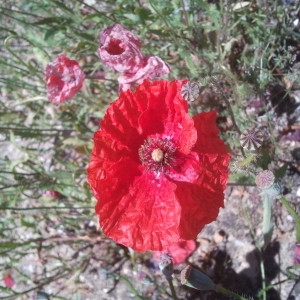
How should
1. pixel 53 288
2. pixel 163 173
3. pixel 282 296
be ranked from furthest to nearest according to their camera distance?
pixel 53 288 < pixel 282 296 < pixel 163 173

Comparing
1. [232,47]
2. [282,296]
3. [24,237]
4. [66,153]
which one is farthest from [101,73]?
[282,296]

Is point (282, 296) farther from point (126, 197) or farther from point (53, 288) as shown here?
point (53, 288)

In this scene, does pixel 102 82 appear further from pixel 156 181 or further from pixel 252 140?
pixel 252 140

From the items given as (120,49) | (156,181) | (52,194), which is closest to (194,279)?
Answer: (156,181)

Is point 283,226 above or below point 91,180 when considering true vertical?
below

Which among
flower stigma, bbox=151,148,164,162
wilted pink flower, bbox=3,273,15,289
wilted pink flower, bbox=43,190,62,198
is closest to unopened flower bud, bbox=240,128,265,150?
flower stigma, bbox=151,148,164,162

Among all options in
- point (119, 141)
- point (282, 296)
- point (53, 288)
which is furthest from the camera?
point (53, 288)
